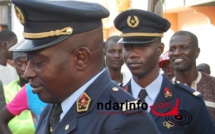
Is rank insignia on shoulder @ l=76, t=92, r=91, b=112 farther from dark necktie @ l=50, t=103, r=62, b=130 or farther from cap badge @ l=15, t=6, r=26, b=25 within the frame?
cap badge @ l=15, t=6, r=26, b=25

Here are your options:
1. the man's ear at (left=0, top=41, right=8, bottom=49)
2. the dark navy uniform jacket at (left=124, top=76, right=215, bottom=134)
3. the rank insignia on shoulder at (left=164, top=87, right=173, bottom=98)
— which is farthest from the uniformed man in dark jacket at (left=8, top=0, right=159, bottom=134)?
the man's ear at (left=0, top=41, right=8, bottom=49)

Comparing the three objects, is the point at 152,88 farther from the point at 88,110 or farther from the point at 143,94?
the point at 88,110

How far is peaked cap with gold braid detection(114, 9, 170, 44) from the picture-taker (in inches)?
152

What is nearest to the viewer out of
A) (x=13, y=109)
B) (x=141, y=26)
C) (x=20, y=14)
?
(x=20, y=14)

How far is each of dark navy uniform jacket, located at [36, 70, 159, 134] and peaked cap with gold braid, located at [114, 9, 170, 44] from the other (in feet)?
5.03

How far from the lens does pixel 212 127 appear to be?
3.62 m

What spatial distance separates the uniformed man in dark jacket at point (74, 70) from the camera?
2.21m

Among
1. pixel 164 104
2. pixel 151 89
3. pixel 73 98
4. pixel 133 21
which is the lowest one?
pixel 164 104

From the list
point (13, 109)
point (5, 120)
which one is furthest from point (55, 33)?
point (5, 120)

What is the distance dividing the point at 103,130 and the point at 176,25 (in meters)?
8.77

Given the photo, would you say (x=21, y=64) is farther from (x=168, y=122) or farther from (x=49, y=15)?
(x=49, y=15)

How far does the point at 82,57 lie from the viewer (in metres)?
2.25

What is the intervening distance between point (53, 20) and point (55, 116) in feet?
1.50

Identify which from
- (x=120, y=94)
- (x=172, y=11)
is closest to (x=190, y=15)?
(x=172, y=11)
